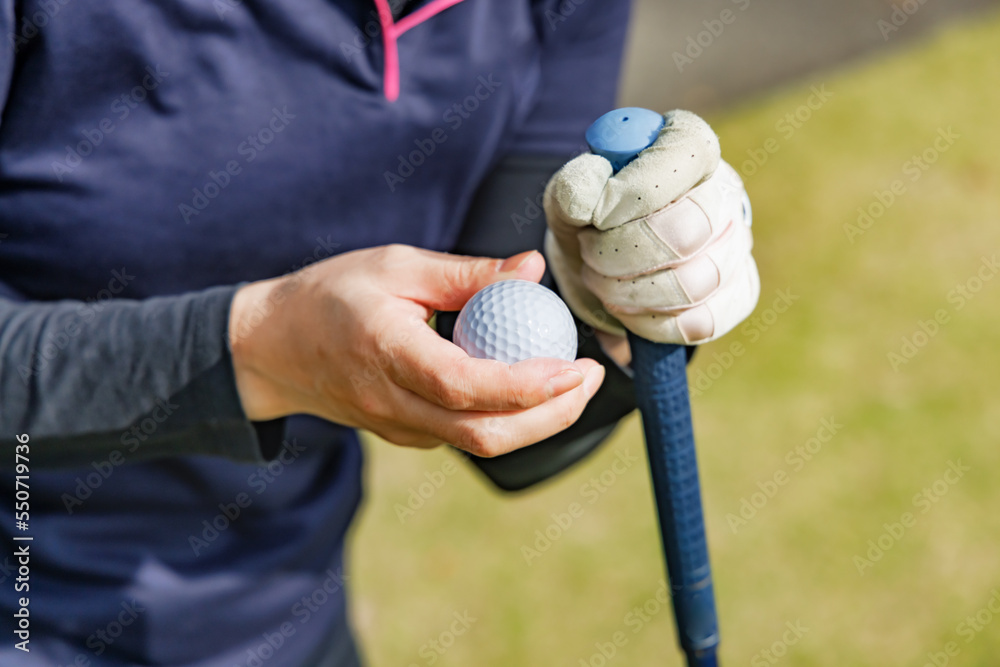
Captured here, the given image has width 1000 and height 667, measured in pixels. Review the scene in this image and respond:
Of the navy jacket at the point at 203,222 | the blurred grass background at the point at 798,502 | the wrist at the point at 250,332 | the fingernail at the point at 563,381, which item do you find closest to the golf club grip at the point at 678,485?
the fingernail at the point at 563,381

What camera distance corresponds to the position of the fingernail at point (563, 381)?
73 centimetres

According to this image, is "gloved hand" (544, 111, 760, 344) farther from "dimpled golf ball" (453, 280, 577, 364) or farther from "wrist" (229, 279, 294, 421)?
"wrist" (229, 279, 294, 421)

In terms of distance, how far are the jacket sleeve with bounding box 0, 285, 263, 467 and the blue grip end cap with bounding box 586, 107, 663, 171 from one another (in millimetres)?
389

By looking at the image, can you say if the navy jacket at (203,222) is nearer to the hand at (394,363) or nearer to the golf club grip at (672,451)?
the hand at (394,363)

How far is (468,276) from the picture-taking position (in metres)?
0.82

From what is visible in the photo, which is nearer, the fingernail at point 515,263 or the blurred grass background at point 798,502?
the fingernail at point 515,263

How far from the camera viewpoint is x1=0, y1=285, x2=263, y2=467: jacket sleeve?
836 millimetres

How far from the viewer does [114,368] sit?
85cm

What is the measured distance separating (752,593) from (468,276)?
1.41 metres

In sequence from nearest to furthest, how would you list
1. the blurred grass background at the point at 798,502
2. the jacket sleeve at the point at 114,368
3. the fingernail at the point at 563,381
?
the fingernail at the point at 563,381
the jacket sleeve at the point at 114,368
the blurred grass background at the point at 798,502

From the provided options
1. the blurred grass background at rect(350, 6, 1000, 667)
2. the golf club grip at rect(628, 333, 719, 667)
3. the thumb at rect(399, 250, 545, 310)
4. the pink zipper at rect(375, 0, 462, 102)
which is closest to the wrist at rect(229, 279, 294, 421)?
the thumb at rect(399, 250, 545, 310)

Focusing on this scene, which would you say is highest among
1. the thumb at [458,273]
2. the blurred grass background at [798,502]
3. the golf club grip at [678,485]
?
the thumb at [458,273]

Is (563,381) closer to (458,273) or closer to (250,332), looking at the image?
(458,273)

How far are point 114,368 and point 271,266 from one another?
0.77 ft
